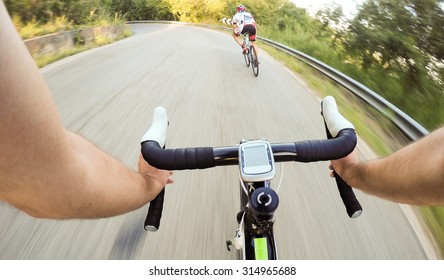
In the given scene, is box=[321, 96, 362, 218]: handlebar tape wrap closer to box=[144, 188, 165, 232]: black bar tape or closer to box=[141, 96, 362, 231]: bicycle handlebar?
box=[141, 96, 362, 231]: bicycle handlebar

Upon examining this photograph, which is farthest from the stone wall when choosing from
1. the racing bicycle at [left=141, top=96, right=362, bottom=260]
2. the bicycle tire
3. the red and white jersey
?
the bicycle tire

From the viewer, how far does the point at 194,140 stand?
1.51 m

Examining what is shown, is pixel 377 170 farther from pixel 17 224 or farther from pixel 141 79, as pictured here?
pixel 17 224

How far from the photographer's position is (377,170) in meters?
0.77

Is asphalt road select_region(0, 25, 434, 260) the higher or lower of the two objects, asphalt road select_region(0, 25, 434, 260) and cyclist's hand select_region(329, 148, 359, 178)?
the lower

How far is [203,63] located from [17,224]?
1.10m

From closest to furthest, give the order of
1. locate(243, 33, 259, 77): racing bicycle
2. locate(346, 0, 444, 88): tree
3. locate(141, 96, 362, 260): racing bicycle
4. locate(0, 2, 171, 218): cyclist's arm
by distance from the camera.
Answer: locate(0, 2, 171, 218): cyclist's arm, locate(141, 96, 362, 260): racing bicycle, locate(346, 0, 444, 88): tree, locate(243, 33, 259, 77): racing bicycle

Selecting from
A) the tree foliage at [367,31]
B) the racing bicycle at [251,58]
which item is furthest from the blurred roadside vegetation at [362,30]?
the racing bicycle at [251,58]

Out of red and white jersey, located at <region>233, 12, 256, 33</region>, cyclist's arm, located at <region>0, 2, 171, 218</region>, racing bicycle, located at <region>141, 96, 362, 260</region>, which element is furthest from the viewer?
red and white jersey, located at <region>233, 12, 256, 33</region>

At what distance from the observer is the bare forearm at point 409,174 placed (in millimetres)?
634

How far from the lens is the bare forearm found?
634 mm

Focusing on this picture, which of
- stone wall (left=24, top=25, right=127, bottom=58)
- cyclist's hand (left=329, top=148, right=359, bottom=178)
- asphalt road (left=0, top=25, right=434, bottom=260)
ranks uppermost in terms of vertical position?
stone wall (left=24, top=25, right=127, bottom=58)

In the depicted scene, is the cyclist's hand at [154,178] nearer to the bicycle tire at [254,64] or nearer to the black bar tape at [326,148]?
the black bar tape at [326,148]
